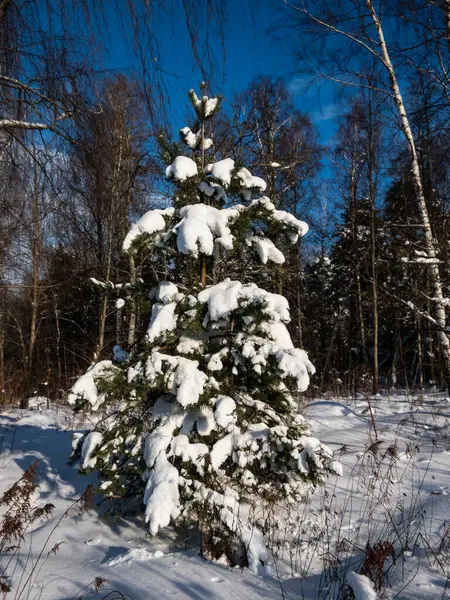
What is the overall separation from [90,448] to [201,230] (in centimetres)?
179

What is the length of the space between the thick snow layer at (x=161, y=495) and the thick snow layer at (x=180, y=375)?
443mm

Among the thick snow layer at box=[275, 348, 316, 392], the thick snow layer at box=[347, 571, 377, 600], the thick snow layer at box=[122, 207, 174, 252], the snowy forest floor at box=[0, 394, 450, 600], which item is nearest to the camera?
the thick snow layer at box=[347, 571, 377, 600]

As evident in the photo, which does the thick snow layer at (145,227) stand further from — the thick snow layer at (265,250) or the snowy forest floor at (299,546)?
the snowy forest floor at (299,546)

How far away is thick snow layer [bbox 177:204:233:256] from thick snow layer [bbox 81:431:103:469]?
1.53m

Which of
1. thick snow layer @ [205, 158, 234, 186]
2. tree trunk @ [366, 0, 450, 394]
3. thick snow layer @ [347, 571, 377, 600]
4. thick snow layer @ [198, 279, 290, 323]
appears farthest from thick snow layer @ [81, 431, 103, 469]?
tree trunk @ [366, 0, 450, 394]

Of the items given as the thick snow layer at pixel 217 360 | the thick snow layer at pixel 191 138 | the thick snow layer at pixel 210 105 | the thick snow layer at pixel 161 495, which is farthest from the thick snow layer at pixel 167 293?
the thick snow layer at pixel 210 105

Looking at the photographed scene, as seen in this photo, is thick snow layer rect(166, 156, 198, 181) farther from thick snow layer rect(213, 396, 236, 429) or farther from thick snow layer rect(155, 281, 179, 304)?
thick snow layer rect(213, 396, 236, 429)

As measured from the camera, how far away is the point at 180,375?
3.04 meters

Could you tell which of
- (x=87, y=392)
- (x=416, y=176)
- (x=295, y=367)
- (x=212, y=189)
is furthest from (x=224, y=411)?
(x=416, y=176)

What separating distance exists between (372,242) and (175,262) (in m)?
9.54

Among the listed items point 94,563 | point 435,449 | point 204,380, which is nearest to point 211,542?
point 94,563

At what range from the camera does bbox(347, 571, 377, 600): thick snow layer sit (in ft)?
6.34

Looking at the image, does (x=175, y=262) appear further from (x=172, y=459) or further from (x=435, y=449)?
(x=435, y=449)

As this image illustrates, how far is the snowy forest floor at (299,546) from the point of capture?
234cm
